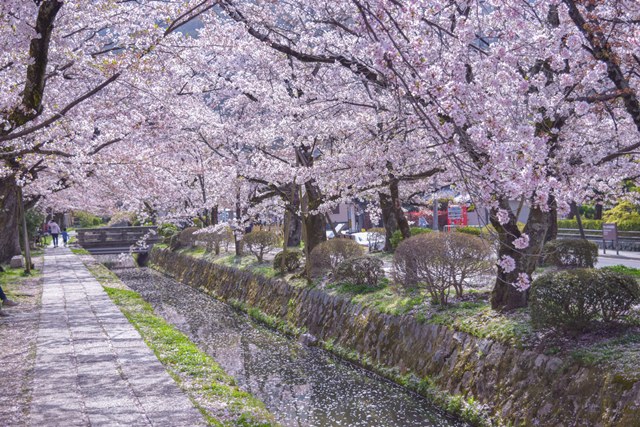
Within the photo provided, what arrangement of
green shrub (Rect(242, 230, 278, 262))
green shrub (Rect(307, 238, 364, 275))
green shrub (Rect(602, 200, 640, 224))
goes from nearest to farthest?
green shrub (Rect(307, 238, 364, 275)) < green shrub (Rect(242, 230, 278, 262)) < green shrub (Rect(602, 200, 640, 224))

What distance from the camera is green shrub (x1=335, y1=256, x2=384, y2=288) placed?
44.8 ft

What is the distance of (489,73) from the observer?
7.78m

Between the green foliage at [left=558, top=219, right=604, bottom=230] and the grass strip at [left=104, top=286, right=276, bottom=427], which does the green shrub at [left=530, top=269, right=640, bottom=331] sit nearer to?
the grass strip at [left=104, top=286, right=276, bottom=427]

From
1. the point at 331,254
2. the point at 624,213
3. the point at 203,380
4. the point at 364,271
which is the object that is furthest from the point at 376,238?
the point at 203,380

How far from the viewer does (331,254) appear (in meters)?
15.9

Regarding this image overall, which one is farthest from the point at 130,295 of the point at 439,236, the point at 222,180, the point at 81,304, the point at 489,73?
the point at 489,73

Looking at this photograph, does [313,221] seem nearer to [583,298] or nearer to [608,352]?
[583,298]

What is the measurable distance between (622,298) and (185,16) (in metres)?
6.99

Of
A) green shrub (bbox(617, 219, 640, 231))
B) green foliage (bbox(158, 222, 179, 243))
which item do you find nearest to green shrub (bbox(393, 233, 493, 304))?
green shrub (bbox(617, 219, 640, 231))

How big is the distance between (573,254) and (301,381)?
680 cm

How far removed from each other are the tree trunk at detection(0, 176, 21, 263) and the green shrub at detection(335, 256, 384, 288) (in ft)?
40.2

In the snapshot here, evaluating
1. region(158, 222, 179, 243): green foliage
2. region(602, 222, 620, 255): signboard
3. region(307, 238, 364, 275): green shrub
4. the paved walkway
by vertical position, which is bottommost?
the paved walkway

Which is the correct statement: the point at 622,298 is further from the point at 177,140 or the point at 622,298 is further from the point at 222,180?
the point at 222,180

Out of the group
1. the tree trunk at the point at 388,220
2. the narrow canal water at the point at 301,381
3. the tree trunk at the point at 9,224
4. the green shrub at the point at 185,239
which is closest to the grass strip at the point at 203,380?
the narrow canal water at the point at 301,381
